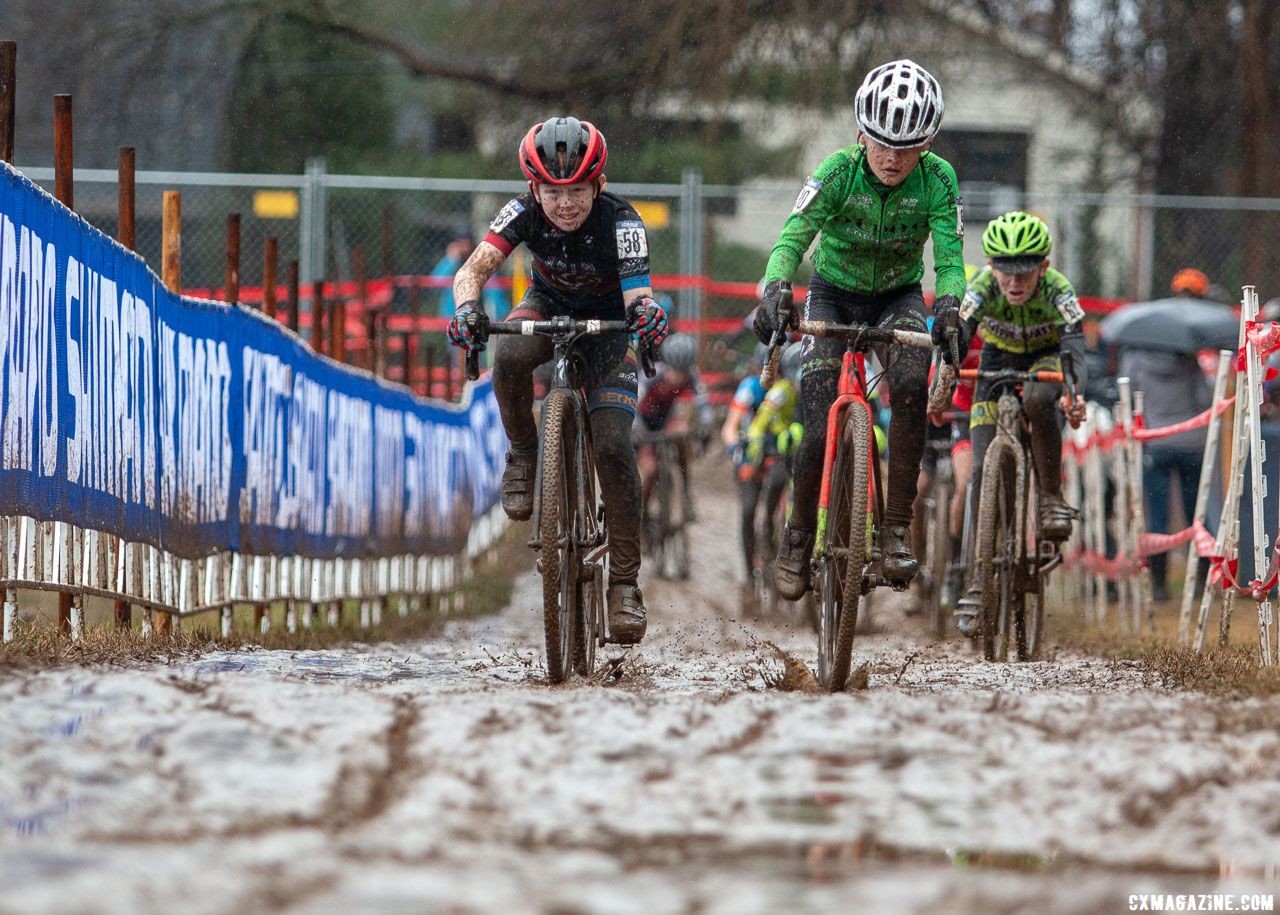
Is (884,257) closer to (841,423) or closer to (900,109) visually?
(900,109)

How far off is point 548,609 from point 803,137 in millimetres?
16370

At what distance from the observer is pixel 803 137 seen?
A: 22.7m

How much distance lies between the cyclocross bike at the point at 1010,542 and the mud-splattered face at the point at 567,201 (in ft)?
8.94

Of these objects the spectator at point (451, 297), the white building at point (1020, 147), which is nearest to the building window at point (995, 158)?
the white building at point (1020, 147)

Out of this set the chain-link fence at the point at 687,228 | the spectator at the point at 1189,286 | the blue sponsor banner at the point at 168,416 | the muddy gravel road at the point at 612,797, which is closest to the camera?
the muddy gravel road at the point at 612,797

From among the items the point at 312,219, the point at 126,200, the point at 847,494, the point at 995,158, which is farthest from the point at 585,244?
the point at 995,158

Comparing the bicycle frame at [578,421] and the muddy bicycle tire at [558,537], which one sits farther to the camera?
the bicycle frame at [578,421]

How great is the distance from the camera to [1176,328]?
14.9 metres

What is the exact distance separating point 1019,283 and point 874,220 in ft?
7.27

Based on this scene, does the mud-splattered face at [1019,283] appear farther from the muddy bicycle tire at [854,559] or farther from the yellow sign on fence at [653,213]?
the yellow sign on fence at [653,213]

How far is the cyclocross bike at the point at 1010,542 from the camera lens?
9.36m

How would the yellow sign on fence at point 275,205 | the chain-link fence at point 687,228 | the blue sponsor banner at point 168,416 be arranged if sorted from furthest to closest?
the yellow sign on fence at point 275,205
the chain-link fence at point 687,228
the blue sponsor banner at point 168,416

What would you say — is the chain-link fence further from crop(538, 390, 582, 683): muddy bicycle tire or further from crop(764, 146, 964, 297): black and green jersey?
crop(538, 390, 582, 683): muddy bicycle tire

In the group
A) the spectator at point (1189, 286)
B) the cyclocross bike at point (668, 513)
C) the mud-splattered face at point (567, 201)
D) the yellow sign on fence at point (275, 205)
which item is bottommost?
the cyclocross bike at point (668, 513)
